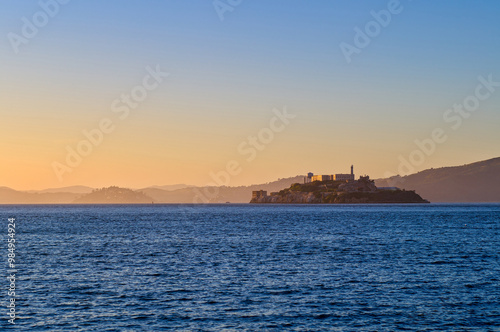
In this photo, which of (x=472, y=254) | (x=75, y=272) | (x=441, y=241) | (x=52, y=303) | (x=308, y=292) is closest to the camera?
(x=52, y=303)

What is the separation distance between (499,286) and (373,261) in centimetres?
1691

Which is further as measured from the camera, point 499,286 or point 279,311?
point 499,286

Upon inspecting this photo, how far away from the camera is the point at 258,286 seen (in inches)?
1742

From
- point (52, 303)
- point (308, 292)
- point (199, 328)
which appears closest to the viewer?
point (199, 328)

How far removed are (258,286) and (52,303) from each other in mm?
15973

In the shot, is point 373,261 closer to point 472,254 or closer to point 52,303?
point 472,254

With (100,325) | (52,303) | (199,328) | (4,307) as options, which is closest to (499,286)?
(199,328)

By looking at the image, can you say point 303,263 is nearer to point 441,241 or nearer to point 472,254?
point 472,254

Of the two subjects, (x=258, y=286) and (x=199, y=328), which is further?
(x=258, y=286)

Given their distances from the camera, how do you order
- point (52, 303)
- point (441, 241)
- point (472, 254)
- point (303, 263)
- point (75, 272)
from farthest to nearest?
point (441, 241) < point (472, 254) < point (303, 263) < point (75, 272) < point (52, 303)

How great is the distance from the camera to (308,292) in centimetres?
4200

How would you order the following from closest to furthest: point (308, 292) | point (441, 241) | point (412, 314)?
point (412, 314) → point (308, 292) → point (441, 241)

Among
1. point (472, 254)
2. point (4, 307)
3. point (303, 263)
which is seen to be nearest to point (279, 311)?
point (4, 307)

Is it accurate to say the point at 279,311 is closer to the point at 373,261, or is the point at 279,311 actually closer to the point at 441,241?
the point at 373,261
